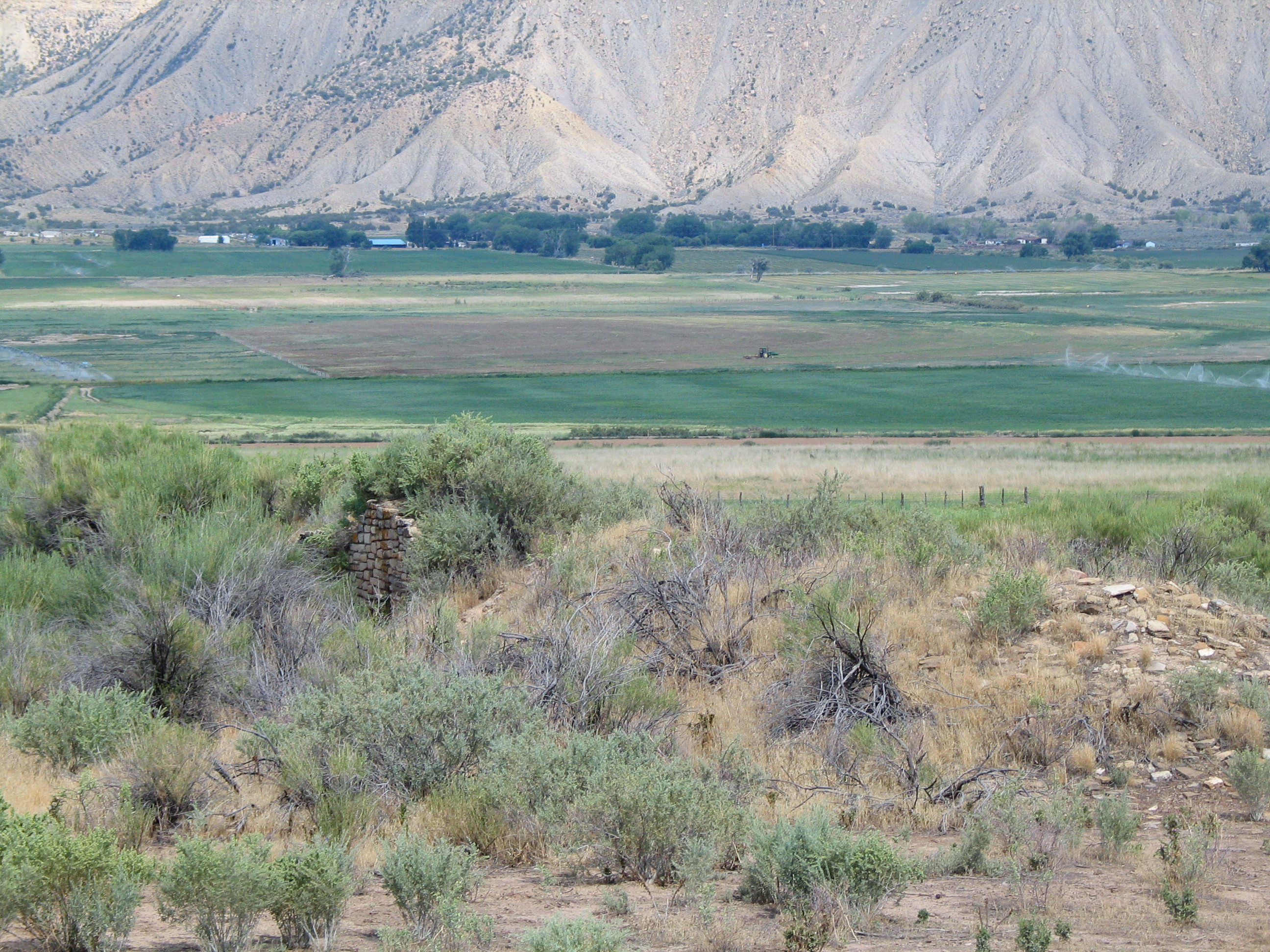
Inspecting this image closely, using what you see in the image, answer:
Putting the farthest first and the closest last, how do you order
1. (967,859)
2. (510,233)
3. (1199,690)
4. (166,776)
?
(510,233) < (1199,690) < (166,776) < (967,859)

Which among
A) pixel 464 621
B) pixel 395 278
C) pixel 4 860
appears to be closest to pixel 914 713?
pixel 464 621

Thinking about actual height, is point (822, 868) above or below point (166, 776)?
above

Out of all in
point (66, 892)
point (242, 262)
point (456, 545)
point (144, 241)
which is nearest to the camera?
point (66, 892)

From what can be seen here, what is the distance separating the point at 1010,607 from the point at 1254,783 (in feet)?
11.3

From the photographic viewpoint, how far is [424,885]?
20.9ft

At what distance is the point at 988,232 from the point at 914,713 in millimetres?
191432

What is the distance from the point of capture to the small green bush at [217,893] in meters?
5.89

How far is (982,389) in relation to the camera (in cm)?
6706

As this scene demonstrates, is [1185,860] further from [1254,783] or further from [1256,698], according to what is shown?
[1256,698]

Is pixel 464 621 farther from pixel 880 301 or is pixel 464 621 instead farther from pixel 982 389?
pixel 880 301

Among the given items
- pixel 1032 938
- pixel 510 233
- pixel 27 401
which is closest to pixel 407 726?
pixel 1032 938

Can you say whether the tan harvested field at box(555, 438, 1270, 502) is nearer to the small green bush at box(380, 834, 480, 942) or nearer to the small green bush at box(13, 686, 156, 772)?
the small green bush at box(13, 686, 156, 772)

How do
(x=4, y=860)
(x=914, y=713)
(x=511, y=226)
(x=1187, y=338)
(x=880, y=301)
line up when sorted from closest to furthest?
(x=4, y=860) → (x=914, y=713) → (x=1187, y=338) → (x=880, y=301) → (x=511, y=226)

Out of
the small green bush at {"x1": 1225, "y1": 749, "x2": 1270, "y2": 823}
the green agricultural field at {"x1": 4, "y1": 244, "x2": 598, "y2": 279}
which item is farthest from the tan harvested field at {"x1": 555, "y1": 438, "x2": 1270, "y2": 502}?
the green agricultural field at {"x1": 4, "y1": 244, "x2": 598, "y2": 279}
